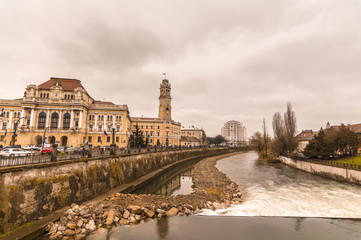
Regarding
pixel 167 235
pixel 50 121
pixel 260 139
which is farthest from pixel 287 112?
pixel 50 121

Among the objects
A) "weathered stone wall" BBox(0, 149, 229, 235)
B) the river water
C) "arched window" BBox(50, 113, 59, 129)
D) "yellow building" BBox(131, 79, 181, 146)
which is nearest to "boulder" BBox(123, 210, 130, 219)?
the river water

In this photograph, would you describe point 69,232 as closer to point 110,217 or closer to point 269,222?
point 110,217

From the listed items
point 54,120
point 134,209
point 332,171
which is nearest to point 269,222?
point 134,209

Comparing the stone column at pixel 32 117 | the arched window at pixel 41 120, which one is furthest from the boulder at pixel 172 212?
the stone column at pixel 32 117

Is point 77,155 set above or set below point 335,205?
above

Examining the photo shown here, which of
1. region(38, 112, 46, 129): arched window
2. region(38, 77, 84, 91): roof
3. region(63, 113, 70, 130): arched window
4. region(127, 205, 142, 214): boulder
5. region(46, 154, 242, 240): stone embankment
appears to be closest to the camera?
region(46, 154, 242, 240): stone embankment

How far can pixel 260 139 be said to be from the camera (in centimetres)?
6394

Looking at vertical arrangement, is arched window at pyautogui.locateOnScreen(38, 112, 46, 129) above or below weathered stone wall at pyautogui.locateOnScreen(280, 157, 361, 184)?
above

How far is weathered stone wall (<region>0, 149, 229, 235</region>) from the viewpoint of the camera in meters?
10.1

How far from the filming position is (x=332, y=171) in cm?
2811

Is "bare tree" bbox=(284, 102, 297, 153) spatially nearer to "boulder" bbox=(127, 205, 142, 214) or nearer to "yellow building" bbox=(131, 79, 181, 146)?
"boulder" bbox=(127, 205, 142, 214)

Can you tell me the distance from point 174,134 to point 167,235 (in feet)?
299

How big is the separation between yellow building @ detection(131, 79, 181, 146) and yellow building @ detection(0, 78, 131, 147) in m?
32.4

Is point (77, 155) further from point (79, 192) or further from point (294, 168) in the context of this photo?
point (294, 168)
